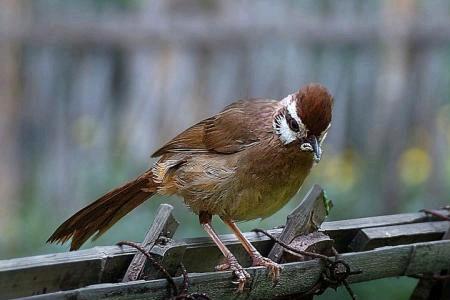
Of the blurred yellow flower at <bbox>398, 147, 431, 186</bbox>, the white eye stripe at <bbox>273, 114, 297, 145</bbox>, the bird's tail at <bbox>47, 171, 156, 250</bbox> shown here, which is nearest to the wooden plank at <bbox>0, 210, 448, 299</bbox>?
the bird's tail at <bbox>47, 171, 156, 250</bbox>

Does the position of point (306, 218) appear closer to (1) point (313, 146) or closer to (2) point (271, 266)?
(2) point (271, 266)

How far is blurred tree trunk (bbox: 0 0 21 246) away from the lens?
888 centimetres

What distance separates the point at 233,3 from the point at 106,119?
56.4 inches

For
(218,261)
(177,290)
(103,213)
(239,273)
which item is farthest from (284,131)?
(177,290)

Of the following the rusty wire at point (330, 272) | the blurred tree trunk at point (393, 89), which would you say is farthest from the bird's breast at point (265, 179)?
the blurred tree trunk at point (393, 89)

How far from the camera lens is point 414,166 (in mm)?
8992

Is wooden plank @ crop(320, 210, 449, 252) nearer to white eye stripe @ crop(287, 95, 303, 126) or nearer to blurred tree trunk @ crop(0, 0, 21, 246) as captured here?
white eye stripe @ crop(287, 95, 303, 126)

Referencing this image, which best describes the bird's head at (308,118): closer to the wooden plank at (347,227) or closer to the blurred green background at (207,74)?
the wooden plank at (347,227)

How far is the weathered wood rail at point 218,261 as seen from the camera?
10.5ft

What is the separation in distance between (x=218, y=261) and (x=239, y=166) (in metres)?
0.88

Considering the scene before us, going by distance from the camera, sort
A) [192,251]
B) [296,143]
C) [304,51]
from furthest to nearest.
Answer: [304,51]
[296,143]
[192,251]

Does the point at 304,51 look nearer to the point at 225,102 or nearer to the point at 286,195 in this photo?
the point at 225,102

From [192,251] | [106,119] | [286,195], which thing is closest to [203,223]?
[286,195]

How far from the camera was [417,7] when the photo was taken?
9.09m
